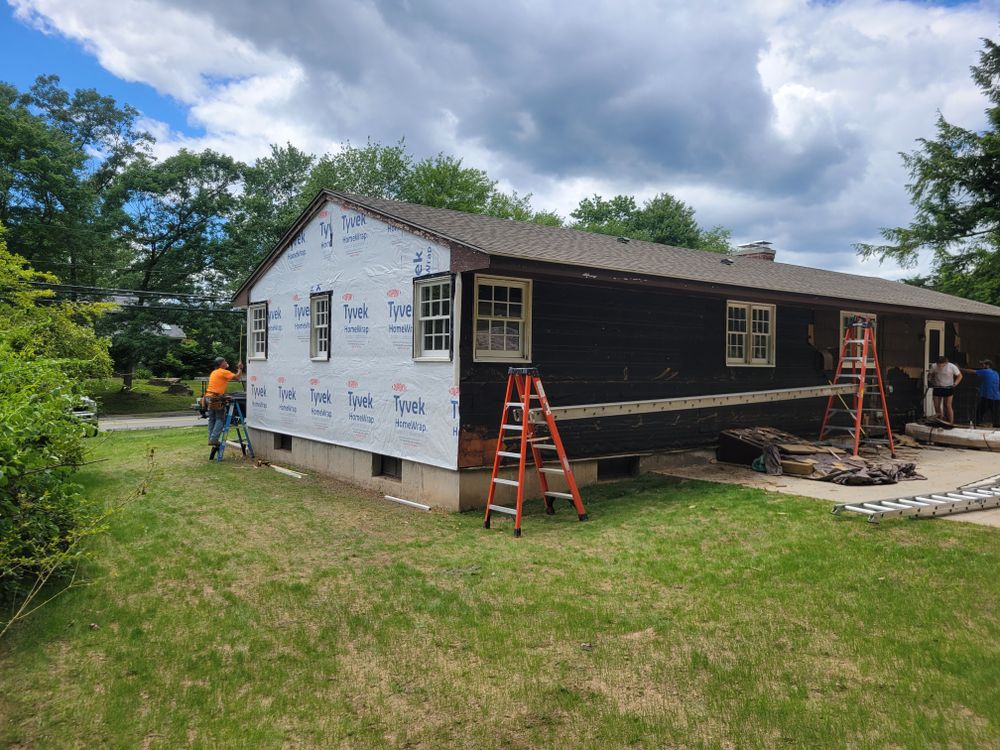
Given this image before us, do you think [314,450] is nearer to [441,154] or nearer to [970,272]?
[970,272]

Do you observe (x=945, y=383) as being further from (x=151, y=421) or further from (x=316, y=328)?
(x=151, y=421)

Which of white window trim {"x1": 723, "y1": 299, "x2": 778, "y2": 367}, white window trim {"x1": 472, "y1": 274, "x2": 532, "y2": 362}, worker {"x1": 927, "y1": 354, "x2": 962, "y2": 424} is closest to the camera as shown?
white window trim {"x1": 472, "y1": 274, "x2": 532, "y2": 362}

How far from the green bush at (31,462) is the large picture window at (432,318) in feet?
17.4

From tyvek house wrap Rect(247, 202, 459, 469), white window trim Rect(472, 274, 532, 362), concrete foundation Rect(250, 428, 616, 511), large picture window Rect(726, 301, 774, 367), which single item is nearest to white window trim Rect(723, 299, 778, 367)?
large picture window Rect(726, 301, 774, 367)

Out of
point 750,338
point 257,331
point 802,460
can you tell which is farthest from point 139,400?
point 802,460

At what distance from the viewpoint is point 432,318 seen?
10.1 metres

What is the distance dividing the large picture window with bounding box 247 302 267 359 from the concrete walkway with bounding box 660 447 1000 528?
1001 centimetres

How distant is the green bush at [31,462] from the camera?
4.05 meters

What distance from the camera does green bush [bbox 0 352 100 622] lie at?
4.05m

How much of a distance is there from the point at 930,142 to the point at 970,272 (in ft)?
19.0

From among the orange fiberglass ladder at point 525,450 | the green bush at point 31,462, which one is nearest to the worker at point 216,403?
the orange fiberglass ladder at point 525,450

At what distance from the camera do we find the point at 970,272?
28.3 m

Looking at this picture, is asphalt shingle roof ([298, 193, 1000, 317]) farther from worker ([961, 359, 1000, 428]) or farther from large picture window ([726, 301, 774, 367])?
worker ([961, 359, 1000, 428])

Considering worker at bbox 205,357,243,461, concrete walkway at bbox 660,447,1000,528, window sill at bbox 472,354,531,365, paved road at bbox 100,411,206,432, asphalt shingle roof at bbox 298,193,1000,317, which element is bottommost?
paved road at bbox 100,411,206,432
